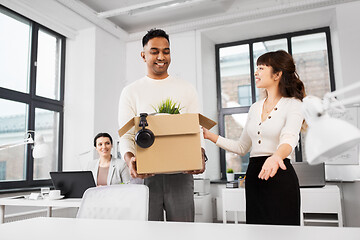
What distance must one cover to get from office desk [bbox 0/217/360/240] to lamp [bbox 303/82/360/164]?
366 mm

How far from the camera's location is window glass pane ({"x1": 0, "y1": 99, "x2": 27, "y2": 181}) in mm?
3764

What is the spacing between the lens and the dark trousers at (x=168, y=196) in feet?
5.38

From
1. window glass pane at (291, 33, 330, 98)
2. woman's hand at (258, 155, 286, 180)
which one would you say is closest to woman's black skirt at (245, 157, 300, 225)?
woman's hand at (258, 155, 286, 180)

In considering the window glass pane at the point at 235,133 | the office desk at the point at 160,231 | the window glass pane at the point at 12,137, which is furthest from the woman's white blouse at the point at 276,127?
the window glass pane at the point at 235,133

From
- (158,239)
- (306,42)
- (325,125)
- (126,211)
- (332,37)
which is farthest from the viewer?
(306,42)

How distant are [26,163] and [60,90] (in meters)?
1.18

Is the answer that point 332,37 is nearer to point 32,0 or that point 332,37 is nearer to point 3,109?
point 32,0

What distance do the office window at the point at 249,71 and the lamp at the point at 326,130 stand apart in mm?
4302

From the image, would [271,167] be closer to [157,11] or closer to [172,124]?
[172,124]

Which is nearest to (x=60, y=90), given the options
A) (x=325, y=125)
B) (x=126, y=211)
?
(x=126, y=211)

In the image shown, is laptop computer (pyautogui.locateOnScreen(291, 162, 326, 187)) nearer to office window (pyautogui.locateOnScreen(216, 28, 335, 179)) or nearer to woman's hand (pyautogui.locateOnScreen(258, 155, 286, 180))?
office window (pyautogui.locateOnScreen(216, 28, 335, 179))

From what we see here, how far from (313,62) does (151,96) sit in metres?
3.92

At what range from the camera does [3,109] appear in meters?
3.78

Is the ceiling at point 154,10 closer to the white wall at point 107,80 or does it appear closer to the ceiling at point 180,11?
the ceiling at point 180,11
